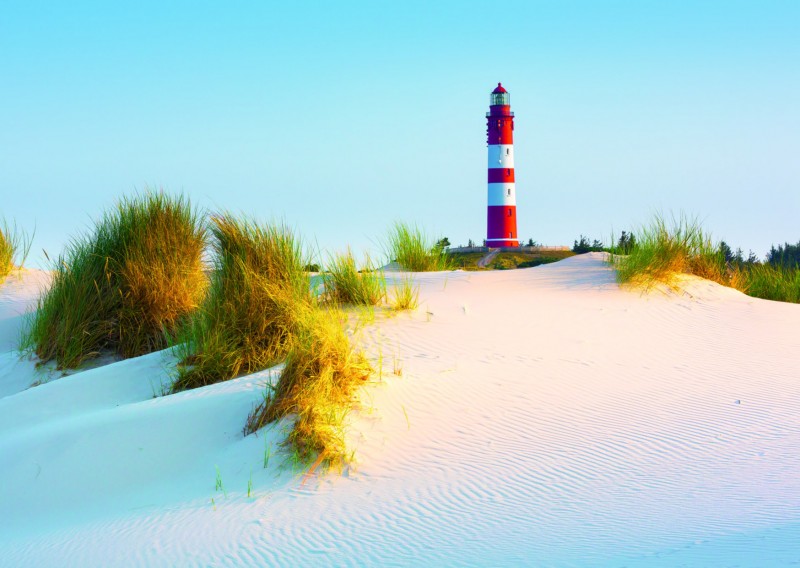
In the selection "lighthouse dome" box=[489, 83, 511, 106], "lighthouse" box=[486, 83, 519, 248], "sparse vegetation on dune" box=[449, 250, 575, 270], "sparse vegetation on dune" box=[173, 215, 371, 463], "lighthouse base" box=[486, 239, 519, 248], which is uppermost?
"lighthouse dome" box=[489, 83, 511, 106]

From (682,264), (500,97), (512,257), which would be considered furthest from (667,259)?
(500,97)

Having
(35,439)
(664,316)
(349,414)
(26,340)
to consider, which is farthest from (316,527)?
(26,340)

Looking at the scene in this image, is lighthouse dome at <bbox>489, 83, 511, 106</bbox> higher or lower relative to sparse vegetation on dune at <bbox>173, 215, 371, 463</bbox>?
higher

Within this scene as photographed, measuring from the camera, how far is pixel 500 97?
3219 cm

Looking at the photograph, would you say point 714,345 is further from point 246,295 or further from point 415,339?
point 246,295

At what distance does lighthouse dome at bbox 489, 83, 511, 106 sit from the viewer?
105 ft

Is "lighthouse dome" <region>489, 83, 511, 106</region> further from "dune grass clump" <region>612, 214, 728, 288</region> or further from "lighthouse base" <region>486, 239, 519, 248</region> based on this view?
"dune grass clump" <region>612, 214, 728, 288</region>

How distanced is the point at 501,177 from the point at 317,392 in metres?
27.5

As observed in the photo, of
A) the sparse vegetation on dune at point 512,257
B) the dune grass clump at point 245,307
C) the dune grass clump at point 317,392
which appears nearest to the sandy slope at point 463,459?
the dune grass clump at point 317,392

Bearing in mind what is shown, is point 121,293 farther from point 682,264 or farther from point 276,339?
point 682,264

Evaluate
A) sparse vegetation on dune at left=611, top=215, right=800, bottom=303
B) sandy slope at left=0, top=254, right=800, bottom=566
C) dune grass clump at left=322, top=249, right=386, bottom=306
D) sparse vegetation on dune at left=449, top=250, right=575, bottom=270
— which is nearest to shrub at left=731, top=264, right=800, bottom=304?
sparse vegetation on dune at left=611, top=215, right=800, bottom=303

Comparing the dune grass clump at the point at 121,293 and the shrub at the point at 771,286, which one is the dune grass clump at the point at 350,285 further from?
the shrub at the point at 771,286

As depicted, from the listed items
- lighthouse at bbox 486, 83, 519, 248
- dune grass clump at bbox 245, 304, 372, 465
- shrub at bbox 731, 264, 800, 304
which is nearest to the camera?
dune grass clump at bbox 245, 304, 372, 465

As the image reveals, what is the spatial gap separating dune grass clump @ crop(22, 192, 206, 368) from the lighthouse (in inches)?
944
